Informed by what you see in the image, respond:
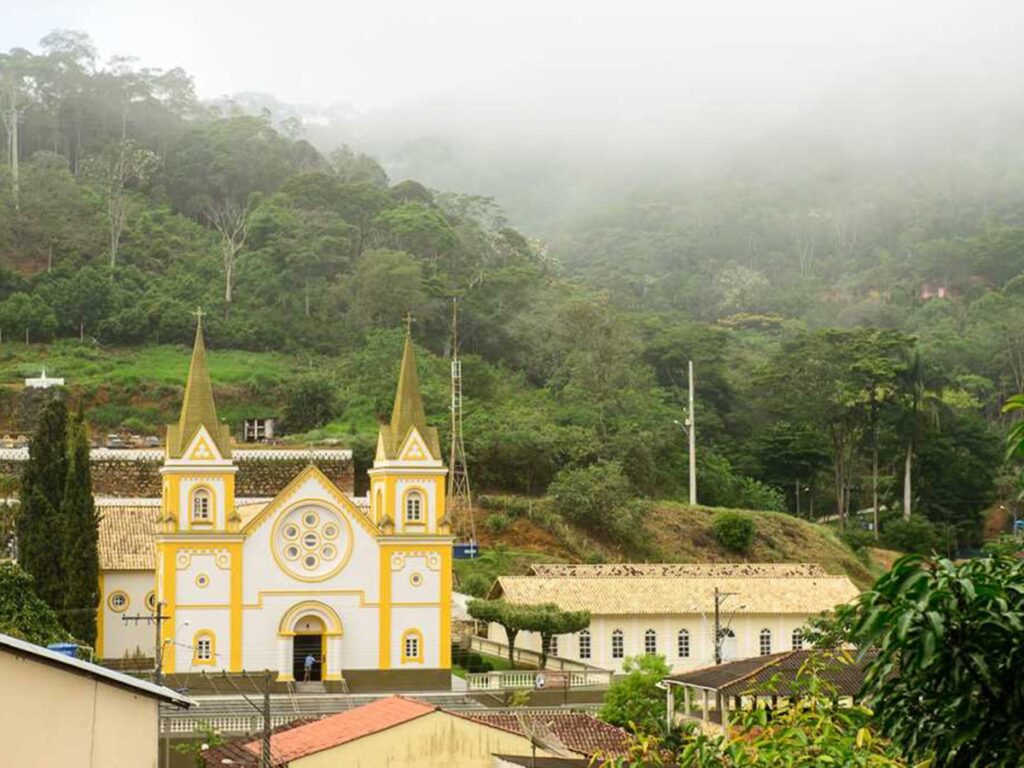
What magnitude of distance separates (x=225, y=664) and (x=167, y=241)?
44.2 metres

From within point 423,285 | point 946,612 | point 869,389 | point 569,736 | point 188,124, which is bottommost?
point 569,736

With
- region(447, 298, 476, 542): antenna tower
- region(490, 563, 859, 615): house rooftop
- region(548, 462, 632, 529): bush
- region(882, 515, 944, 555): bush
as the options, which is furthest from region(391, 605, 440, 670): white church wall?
region(882, 515, 944, 555): bush

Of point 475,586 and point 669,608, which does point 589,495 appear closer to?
point 475,586

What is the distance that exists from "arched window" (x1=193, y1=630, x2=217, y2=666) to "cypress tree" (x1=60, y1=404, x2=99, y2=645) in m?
2.49

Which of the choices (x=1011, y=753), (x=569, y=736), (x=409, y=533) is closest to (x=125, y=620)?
(x=409, y=533)

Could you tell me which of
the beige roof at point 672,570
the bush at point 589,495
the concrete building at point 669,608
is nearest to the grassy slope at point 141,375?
the bush at point 589,495

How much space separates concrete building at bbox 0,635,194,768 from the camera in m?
15.0

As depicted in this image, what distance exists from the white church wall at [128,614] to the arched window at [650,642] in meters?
12.5

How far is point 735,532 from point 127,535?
2195cm

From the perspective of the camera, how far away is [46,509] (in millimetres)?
44969

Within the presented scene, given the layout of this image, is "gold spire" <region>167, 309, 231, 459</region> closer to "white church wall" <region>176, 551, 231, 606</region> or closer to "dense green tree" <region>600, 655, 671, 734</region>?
"white church wall" <region>176, 551, 231, 606</region>

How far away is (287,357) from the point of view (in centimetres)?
7800

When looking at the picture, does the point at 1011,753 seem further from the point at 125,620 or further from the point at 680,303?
the point at 680,303

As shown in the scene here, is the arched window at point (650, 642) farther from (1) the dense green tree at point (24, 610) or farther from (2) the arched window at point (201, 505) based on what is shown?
(1) the dense green tree at point (24, 610)
